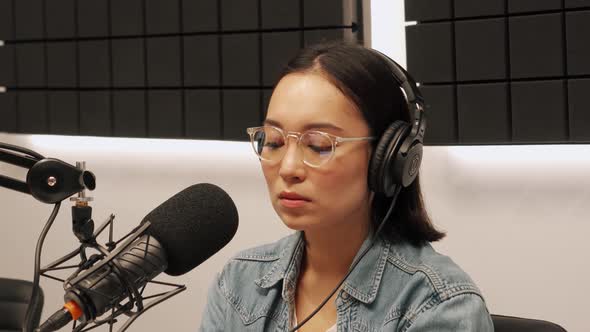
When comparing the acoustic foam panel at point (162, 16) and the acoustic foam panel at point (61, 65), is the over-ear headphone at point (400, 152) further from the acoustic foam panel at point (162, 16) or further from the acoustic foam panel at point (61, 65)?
the acoustic foam panel at point (61, 65)

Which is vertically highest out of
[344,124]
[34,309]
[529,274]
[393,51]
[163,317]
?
[393,51]

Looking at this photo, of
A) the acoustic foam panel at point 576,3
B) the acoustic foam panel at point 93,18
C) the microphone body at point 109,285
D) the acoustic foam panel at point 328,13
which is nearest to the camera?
the microphone body at point 109,285

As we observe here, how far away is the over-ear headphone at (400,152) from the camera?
1347mm

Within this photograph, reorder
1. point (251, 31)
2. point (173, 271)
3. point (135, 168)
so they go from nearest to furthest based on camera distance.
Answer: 1. point (173, 271)
2. point (251, 31)
3. point (135, 168)

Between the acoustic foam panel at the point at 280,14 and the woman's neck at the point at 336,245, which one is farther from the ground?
the acoustic foam panel at the point at 280,14

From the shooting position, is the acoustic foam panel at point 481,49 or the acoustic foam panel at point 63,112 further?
the acoustic foam panel at point 63,112

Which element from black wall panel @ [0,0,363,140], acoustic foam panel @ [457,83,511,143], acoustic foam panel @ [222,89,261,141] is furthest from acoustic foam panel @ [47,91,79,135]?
acoustic foam panel @ [457,83,511,143]

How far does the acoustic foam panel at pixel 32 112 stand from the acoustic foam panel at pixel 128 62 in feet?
1.23

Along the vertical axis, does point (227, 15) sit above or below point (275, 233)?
above

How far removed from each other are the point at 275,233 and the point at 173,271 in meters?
2.09

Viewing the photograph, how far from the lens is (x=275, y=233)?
3.12 meters

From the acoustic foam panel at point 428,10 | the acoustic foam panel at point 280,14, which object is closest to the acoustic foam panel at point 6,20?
the acoustic foam panel at point 280,14

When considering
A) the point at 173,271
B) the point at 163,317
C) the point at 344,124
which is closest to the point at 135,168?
the point at 163,317

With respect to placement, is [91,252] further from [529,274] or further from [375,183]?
[529,274]
